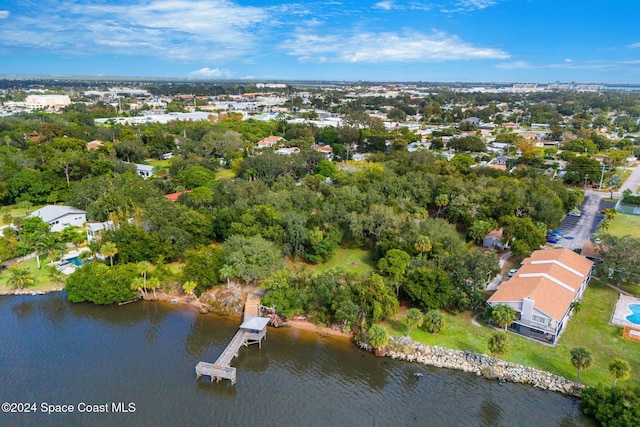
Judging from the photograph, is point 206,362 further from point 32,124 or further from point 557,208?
point 32,124

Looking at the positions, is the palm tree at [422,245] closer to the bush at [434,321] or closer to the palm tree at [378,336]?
the bush at [434,321]

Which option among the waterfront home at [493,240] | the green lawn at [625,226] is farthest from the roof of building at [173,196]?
the green lawn at [625,226]

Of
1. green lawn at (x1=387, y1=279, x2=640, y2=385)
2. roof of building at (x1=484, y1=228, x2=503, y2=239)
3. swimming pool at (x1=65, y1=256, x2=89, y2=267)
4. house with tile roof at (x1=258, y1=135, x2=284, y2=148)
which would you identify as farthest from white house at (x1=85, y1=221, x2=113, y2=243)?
house with tile roof at (x1=258, y1=135, x2=284, y2=148)

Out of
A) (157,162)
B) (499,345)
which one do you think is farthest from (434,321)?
(157,162)

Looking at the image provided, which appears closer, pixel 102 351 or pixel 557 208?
pixel 102 351

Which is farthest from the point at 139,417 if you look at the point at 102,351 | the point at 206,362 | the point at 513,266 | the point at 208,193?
the point at 513,266

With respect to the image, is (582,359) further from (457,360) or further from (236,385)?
(236,385)
